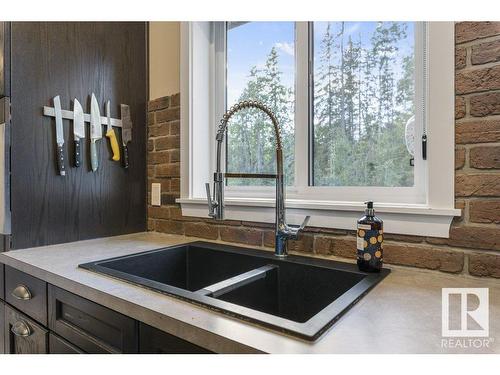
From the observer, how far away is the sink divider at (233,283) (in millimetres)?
805

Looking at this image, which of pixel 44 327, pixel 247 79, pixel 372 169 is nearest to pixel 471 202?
pixel 372 169

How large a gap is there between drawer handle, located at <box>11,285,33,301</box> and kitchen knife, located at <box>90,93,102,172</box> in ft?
1.99

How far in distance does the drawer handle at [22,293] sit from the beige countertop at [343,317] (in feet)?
0.23

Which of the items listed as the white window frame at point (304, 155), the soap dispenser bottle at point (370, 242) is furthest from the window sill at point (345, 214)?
the soap dispenser bottle at point (370, 242)

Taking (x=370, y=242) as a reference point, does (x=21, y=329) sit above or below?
below

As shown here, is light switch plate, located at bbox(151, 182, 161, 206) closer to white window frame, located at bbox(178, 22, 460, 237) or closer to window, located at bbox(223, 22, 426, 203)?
white window frame, located at bbox(178, 22, 460, 237)

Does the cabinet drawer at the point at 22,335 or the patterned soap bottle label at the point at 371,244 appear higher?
the patterned soap bottle label at the point at 371,244

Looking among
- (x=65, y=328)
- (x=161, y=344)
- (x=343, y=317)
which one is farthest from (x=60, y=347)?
(x=343, y=317)

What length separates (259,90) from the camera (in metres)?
1.52

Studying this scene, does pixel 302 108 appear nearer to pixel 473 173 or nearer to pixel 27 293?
pixel 473 173

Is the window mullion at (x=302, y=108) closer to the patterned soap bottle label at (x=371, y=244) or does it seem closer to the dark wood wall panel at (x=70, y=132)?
the patterned soap bottle label at (x=371, y=244)

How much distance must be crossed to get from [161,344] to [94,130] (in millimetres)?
1153

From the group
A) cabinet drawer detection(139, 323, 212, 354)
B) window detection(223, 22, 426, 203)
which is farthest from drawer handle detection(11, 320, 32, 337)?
window detection(223, 22, 426, 203)

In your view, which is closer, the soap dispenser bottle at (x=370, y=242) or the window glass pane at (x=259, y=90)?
the soap dispenser bottle at (x=370, y=242)
